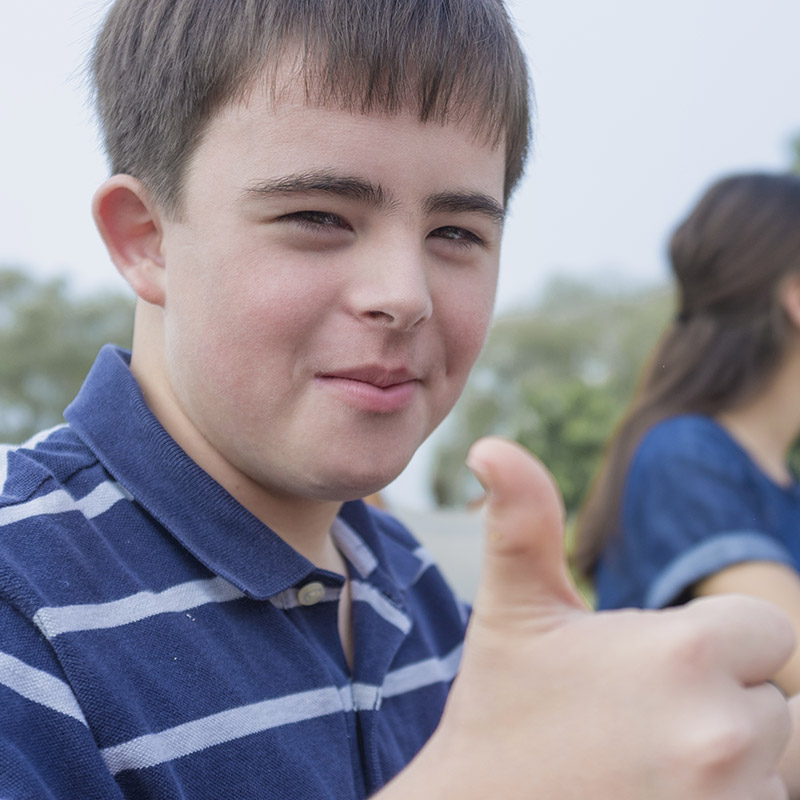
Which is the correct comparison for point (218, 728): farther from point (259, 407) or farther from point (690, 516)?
point (690, 516)

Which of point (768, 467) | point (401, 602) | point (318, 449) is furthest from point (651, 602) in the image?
point (318, 449)

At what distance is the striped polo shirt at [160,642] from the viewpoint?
689 millimetres

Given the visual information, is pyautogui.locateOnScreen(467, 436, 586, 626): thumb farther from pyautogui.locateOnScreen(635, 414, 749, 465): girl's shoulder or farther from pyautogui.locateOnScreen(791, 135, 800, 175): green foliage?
pyautogui.locateOnScreen(791, 135, 800, 175): green foliage

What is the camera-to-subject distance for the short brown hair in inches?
33.1

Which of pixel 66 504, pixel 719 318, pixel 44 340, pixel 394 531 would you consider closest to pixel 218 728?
pixel 66 504

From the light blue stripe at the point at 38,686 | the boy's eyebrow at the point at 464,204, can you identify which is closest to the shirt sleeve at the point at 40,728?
the light blue stripe at the point at 38,686

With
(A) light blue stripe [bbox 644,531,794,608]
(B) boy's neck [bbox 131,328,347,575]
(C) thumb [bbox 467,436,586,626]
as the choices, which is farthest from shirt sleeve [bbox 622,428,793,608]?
(C) thumb [bbox 467,436,586,626]

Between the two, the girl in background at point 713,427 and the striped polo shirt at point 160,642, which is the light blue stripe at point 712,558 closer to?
the girl in background at point 713,427

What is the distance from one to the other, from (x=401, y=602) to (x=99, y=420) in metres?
0.41

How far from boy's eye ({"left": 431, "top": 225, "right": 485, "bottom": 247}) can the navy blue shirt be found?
1080 millimetres

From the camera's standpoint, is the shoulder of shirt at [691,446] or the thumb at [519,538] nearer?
the thumb at [519,538]

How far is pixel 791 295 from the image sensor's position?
1.98m

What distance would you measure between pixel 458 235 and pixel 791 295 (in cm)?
131

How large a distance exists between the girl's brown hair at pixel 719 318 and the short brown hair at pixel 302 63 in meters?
1.13
